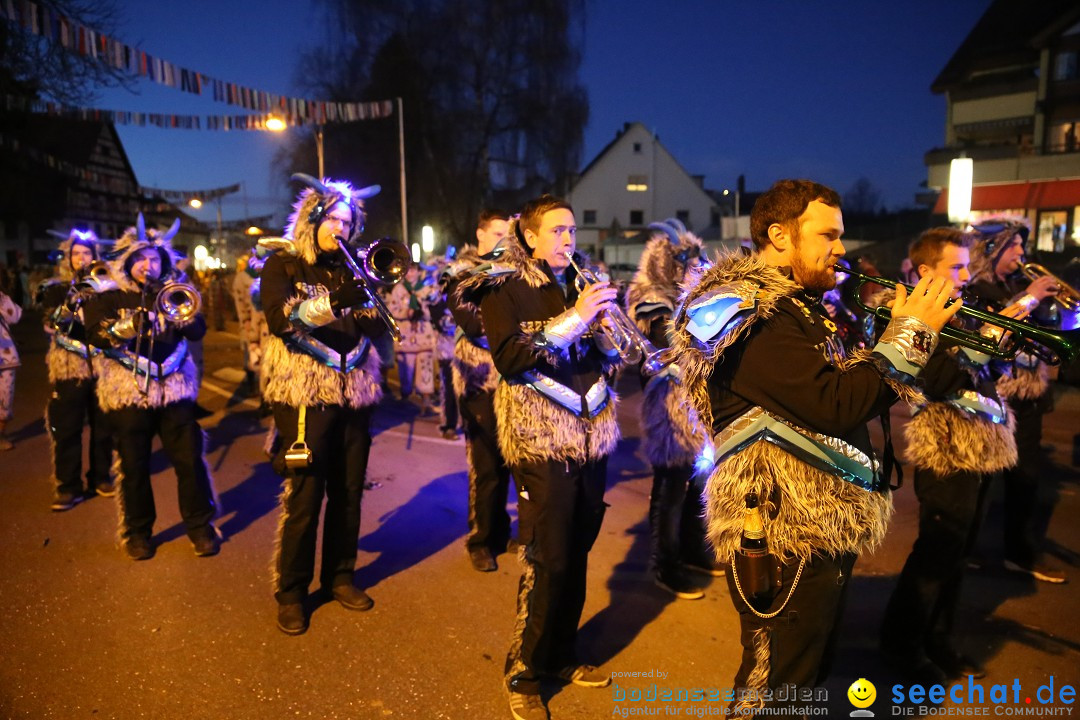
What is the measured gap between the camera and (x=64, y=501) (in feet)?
20.0

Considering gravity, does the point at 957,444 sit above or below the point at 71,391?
above

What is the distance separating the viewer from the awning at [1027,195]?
72.4 feet

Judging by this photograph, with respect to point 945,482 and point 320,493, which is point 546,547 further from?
point 945,482

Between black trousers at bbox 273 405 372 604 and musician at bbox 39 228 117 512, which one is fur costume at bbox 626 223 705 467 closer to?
black trousers at bbox 273 405 372 604

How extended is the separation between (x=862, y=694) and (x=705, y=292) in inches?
78.8

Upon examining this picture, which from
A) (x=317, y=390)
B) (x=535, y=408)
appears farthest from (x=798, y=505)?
(x=317, y=390)

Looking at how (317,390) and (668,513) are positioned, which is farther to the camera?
(668,513)

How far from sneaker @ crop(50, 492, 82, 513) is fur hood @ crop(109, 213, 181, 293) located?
2.04 metres

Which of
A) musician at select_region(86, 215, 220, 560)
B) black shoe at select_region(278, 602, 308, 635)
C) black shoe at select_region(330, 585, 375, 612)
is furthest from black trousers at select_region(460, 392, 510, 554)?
musician at select_region(86, 215, 220, 560)

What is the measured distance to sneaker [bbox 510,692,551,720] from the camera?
10.4 ft

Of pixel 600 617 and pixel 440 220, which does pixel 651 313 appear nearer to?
pixel 600 617

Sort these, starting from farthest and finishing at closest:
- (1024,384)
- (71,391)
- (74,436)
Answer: (71,391) → (74,436) → (1024,384)

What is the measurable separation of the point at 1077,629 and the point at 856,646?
1.25m

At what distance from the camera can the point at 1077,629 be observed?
4051 mm
